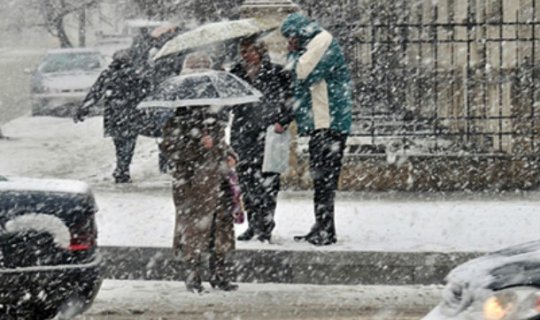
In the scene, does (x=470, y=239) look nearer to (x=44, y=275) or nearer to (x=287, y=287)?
(x=287, y=287)

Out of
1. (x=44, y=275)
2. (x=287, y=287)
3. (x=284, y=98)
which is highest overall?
(x=284, y=98)

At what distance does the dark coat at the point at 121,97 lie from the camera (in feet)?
54.1

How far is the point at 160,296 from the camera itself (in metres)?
9.93

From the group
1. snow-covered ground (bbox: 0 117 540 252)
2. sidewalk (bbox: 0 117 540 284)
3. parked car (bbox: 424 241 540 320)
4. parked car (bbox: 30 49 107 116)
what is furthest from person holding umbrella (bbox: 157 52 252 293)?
parked car (bbox: 30 49 107 116)

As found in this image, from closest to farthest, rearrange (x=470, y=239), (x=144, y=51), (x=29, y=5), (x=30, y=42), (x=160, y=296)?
(x=160, y=296) < (x=470, y=239) < (x=144, y=51) < (x=29, y=5) < (x=30, y=42)

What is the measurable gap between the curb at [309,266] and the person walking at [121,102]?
5.70 m

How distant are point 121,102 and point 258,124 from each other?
5.42m

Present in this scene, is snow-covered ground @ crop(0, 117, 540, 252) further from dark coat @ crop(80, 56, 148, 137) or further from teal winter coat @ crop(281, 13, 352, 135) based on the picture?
teal winter coat @ crop(281, 13, 352, 135)

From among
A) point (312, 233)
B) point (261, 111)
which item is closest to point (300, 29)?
point (261, 111)

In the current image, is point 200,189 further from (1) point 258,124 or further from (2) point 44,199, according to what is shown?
(2) point 44,199

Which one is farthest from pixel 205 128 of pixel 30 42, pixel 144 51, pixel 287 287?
pixel 30 42

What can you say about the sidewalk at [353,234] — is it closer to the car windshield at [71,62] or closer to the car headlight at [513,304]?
the car headlight at [513,304]

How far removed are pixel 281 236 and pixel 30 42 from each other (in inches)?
3248

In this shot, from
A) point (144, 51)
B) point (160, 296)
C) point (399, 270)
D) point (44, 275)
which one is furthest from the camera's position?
point (144, 51)
